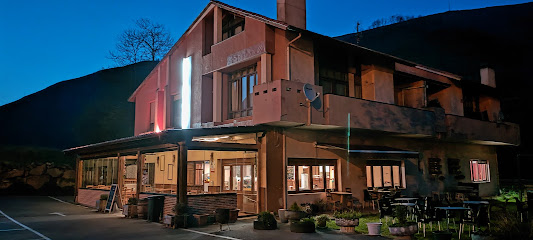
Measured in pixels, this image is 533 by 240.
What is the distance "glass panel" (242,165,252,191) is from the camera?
16.5 metres

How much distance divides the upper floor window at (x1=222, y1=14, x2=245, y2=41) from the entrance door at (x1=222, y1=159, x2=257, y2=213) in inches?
240

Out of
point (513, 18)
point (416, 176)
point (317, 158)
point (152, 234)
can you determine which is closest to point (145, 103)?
point (317, 158)

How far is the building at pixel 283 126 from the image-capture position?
14727mm

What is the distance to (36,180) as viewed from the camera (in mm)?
31312

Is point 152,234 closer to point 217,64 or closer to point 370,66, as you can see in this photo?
point 217,64

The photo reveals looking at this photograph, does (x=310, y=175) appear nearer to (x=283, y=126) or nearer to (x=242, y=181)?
(x=283, y=126)

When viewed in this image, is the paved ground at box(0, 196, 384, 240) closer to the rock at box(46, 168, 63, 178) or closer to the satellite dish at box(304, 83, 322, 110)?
the satellite dish at box(304, 83, 322, 110)

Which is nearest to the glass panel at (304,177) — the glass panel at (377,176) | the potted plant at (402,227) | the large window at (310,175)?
the large window at (310,175)

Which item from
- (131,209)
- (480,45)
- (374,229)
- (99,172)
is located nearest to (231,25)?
(131,209)

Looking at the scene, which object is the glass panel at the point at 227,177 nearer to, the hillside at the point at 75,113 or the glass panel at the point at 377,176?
the glass panel at the point at 377,176

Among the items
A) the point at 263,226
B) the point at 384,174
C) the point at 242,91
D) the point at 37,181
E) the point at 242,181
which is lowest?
the point at 263,226

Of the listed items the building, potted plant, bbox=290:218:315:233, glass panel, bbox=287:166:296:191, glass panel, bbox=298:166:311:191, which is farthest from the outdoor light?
potted plant, bbox=290:218:315:233

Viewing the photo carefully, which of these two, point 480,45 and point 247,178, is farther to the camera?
point 480,45

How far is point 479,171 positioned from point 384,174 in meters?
9.78
